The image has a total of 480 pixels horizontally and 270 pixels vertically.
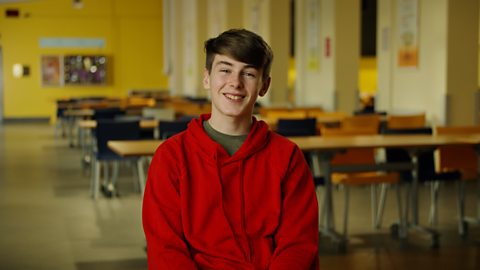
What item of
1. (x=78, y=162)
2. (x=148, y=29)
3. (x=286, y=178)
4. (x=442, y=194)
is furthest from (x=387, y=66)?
(x=148, y=29)

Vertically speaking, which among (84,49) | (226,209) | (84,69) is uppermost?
(84,49)

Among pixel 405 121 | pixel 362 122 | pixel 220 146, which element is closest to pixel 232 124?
pixel 220 146

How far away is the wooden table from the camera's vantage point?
6.96m

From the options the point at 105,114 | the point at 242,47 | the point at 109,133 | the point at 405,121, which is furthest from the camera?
the point at 105,114

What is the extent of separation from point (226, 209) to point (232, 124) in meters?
0.29

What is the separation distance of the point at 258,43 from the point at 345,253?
426 centimetres

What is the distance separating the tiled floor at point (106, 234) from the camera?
6.57 m

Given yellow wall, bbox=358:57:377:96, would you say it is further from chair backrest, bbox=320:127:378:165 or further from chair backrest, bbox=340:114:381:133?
chair backrest, bbox=320:127:378:165

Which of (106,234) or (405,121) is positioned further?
(405,121)

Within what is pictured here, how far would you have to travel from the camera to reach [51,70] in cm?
2817

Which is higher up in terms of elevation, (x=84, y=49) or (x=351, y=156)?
(x=84, y=49)

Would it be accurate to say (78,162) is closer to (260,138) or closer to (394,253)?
(394,253)

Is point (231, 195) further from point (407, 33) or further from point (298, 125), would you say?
point (407, 33)

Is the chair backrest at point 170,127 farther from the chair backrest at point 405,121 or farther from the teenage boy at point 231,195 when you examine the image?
the teenage boy at point 231,195
